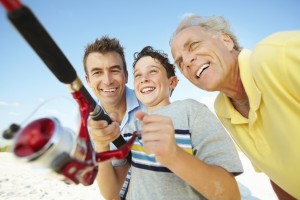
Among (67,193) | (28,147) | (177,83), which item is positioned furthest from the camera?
(67,193)

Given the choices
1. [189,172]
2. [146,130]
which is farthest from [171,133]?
[189,172]

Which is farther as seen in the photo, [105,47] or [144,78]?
[105,47]

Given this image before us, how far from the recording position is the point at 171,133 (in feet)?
4.09

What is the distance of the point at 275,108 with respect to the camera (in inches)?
70.2

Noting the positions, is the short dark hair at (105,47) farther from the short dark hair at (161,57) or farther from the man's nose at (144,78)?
the man's nose at (144,78)

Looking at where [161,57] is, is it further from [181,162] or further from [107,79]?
[181,162]

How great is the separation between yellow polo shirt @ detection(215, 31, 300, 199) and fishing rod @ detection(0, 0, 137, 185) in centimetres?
119

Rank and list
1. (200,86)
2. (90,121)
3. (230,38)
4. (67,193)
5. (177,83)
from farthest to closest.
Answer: (67,193)
(177,83)
(230,38)
(200,86)
(90,121)

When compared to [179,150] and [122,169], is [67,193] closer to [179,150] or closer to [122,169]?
[122,169]

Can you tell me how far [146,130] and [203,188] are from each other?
1.57ft

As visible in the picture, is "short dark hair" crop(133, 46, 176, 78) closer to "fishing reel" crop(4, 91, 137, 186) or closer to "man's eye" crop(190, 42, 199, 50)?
"man's eye" crop(190, 42, 199, 50)

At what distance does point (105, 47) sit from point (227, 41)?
1.76 m

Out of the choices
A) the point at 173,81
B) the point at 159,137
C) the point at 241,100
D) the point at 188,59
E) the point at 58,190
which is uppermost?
the point at 159,137

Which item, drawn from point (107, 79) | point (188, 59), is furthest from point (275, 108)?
point (107, 79)
